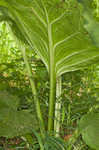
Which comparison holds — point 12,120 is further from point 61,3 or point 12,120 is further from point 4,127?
point 61,3

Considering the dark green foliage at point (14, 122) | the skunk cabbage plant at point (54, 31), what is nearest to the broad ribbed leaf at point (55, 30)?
the skunk cabbage plant at point (54, 31)

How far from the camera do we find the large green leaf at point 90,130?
76cm

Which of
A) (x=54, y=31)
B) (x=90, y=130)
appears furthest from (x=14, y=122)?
(x=54, y=31)

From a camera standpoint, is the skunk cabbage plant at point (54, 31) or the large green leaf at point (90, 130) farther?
the skunk cabbage plant at point (54, 31)

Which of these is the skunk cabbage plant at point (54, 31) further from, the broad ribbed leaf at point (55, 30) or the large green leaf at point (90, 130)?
the large green leaf at point (90, 130)

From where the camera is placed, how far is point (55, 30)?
0.97m

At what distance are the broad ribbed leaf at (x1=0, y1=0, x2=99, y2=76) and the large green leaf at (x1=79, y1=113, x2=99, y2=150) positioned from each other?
0.32 meters

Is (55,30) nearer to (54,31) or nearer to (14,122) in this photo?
(54,31)

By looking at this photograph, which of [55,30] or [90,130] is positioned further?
[55,30]

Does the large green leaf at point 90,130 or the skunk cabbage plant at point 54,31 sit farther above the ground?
the skunk cabbage plant at point 54,31

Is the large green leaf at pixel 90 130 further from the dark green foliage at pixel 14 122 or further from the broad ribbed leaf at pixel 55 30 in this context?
the broad ribbed leaf at pixel 55 30

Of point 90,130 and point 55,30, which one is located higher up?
point 55,30

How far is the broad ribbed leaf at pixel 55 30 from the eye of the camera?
2.90ft

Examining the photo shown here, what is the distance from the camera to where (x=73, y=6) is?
2.75ft
